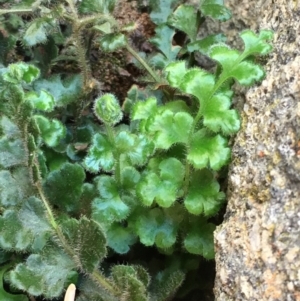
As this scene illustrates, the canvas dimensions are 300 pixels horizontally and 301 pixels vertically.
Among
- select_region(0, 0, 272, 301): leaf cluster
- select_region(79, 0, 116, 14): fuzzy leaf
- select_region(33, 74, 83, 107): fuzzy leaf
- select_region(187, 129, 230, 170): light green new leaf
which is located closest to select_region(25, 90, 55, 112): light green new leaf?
select_region(0, 0, 272, 301): leaf cluster

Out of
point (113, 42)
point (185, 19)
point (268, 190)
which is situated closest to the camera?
A: point (268, 190)

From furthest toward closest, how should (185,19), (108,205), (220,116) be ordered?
(185,19) < (108,205) < (220,116)

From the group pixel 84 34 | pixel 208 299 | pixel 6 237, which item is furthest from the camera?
pixel 84 34

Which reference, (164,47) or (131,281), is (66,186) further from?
(164,47)

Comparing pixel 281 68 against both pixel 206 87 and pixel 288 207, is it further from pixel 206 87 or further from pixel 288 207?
pixel 288 207

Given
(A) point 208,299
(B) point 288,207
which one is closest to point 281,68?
(B) point 288,207

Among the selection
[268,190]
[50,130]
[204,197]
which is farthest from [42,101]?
[268,190]
